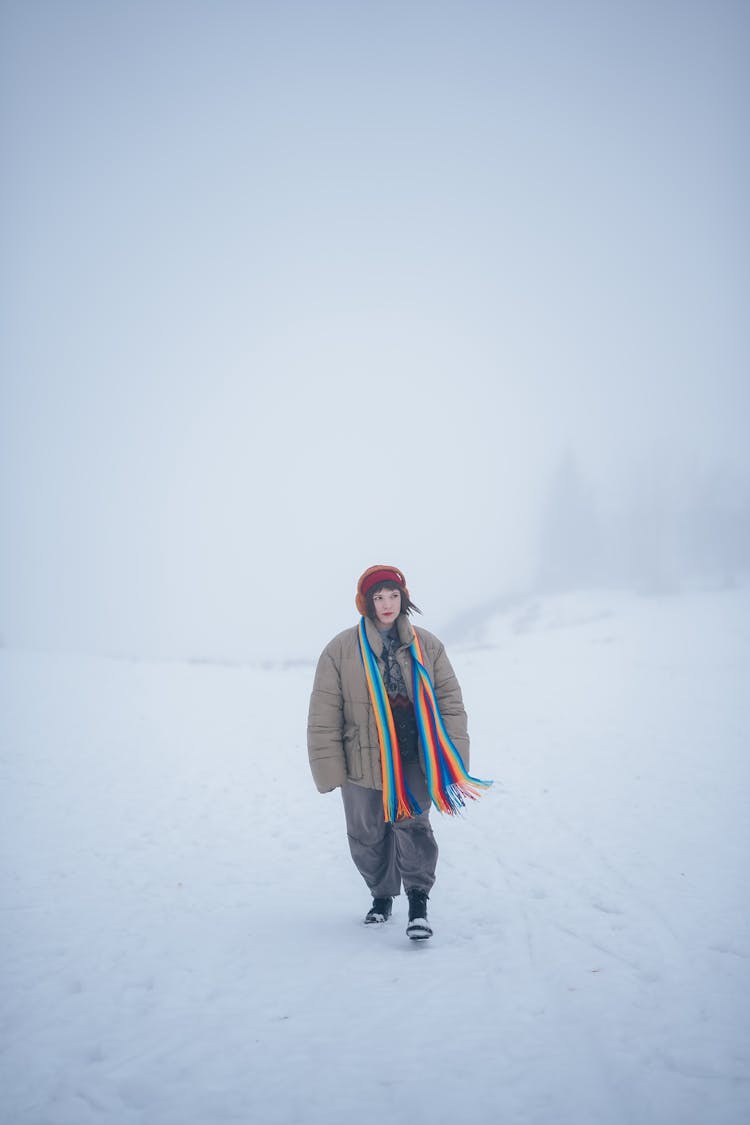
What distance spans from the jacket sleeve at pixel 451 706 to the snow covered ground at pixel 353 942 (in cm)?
148

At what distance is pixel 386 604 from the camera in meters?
4.71

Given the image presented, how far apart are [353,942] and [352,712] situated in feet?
5.76

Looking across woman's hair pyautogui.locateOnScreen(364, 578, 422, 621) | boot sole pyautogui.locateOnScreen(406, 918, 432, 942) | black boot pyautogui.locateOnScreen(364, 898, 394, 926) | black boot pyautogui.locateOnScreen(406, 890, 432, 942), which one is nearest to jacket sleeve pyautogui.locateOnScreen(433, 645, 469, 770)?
woman's hair pyautogui.locateOnScreen(364, 578, 422, 621)

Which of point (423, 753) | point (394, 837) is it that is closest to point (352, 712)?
point (423, 753)

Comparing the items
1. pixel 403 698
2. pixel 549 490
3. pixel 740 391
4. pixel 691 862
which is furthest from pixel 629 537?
pixel 740 391

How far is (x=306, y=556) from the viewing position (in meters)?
118

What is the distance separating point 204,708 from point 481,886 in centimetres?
993

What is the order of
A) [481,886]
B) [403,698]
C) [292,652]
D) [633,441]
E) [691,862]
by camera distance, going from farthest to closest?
[292,652]
[633,441]
[691,862]
[481,886]
[403,698]

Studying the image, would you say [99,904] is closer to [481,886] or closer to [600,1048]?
[481,886]

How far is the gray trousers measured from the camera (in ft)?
15.1

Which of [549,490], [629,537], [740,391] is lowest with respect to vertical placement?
[629,537]

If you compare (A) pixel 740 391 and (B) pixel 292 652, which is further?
(A) pixel 740 391

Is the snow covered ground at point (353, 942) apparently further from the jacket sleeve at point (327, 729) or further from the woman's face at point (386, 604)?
the woman's face at point (386, 604)

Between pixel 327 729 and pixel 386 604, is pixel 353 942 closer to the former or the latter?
pixel 327 729
